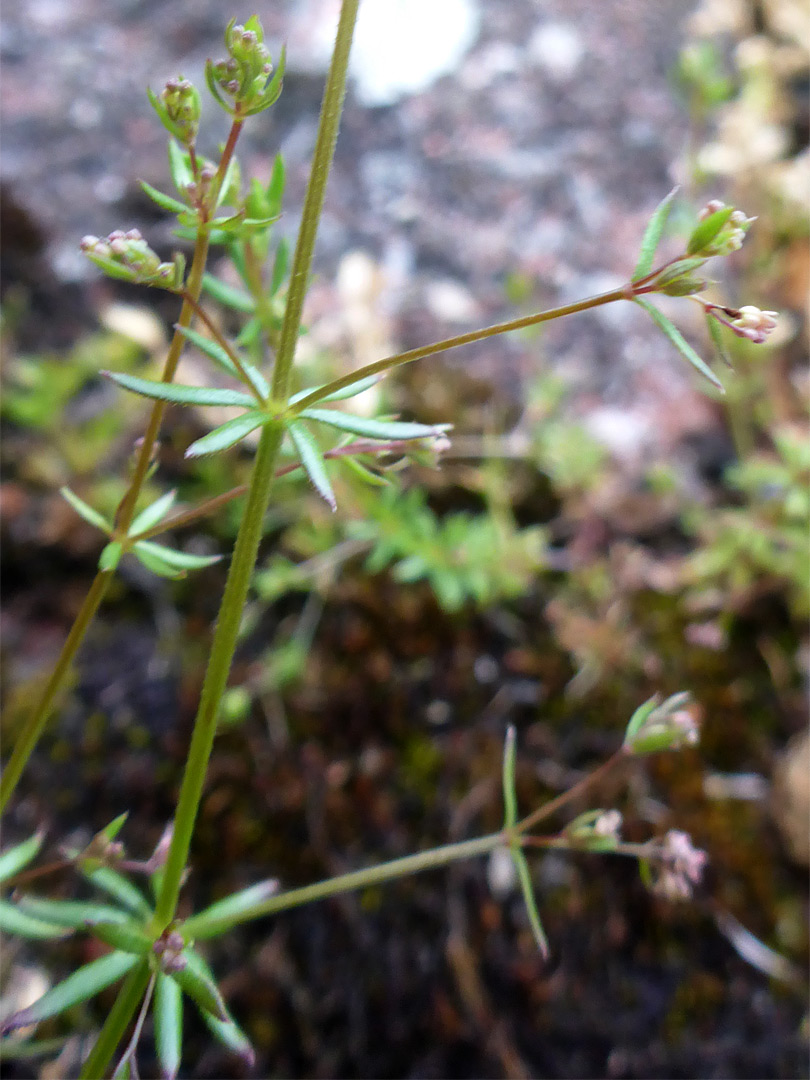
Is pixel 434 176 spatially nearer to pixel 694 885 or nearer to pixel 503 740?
pixel 503 740

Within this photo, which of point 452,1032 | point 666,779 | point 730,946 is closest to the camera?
point 452,1032

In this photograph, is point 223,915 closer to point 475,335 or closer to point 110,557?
point 110,557

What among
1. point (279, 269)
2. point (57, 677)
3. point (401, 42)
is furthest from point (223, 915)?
point (401, 42)

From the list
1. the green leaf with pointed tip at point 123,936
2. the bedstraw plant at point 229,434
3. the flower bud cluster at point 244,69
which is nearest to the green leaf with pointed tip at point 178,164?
the bedstraw plant at point 229,434

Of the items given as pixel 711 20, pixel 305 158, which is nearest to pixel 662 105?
pixel 711 20

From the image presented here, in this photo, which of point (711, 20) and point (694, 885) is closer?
point (694, 885)

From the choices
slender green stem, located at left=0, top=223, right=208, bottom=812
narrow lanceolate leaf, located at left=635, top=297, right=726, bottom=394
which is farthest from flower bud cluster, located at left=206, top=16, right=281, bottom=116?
narrow lanceolate leaf, located at left=635, top=297, right=726, bottom=394

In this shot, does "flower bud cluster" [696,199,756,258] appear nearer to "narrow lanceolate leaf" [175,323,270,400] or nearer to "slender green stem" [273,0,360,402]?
"slender green stem" [273,0,360,402]
